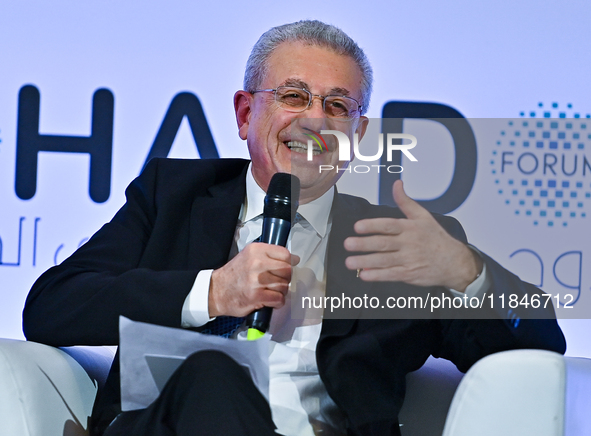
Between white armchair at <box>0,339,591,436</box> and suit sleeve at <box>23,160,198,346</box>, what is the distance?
7 cm

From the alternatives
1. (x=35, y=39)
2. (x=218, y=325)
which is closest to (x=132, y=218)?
(x=218, y=325)

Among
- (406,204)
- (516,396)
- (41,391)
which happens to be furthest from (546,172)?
(41,391)

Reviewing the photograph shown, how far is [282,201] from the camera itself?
1.20 metres

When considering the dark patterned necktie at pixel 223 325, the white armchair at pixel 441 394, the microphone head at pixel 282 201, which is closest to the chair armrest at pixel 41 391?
the white armchair at pixel 441 394

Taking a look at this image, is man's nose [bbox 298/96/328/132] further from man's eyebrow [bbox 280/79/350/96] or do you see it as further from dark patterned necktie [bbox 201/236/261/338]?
dark patterned necktie [bbox 201/236/261/338]

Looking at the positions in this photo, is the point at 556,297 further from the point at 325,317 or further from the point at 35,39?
the point at 35,39

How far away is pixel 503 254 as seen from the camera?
1203 mm

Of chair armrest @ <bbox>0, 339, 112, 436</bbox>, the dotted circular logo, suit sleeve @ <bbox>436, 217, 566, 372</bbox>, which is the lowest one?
chair armrest @ <bbox>0, 339, 112, 436</bbox>

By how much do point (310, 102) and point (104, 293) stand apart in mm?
654

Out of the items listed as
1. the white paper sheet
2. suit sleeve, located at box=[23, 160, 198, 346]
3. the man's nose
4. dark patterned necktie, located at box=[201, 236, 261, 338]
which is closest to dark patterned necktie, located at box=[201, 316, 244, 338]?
dark patterned necktie, located at box=[201, 236, 261, 338]

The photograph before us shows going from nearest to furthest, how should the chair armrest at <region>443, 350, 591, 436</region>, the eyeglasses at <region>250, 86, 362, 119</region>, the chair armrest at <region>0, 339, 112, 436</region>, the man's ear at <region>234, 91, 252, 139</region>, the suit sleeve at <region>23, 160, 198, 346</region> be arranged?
the chair armrest at <region>443, 350, 591, 436</region> < the chair armrest at <region>0, 339, 112, 436</region> < the suit sleeve at <region>23, 160, 198, 346</region> < the eyeglasses at <region>250, 86, 362, 119</region> < the man's ear at <region>234, 91, 252, 139</region>

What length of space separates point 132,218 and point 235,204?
26cm

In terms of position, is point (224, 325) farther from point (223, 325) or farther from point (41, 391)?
point (41, 391)

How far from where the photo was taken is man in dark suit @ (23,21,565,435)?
1.11 meters
